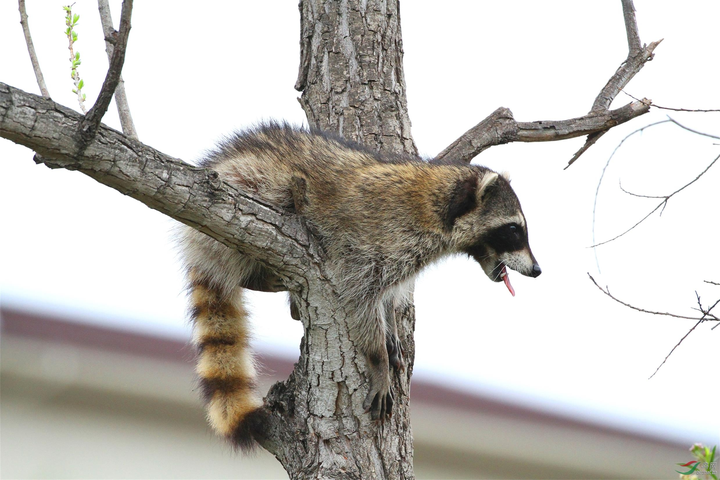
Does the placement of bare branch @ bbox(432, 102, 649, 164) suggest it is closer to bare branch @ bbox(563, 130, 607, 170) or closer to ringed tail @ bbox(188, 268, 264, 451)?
bare branch @ bbox(563, 130, 607, 170)

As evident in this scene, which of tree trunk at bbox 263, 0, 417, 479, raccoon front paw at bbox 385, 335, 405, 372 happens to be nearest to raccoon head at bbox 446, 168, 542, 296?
tree trunk at bbox 263, 0, 417, 479

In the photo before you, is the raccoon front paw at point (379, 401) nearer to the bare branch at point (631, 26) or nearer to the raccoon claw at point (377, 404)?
the raccoon claw at point (377, 404)

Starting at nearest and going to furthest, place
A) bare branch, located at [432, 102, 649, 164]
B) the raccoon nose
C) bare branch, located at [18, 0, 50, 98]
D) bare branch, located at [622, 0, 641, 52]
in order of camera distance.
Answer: bare branch, located at [18, 0, 50, 98] → the raccoon nose → bare branch, located at [622, 0, 641, 52] → bare branch, located at [432, 102, 649, 164]

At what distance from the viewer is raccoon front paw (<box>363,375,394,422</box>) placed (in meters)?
3.23

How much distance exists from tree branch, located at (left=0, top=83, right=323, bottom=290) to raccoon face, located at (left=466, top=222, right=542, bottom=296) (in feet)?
4.01

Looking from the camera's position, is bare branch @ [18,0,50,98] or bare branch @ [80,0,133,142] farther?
bare branch @ [18,0,50,98]

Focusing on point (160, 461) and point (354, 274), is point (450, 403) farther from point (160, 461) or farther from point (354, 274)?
point (354, 274)

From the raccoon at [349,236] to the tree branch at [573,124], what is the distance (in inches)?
6.9

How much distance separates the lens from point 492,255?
4156 millimetres

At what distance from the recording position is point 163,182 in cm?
272

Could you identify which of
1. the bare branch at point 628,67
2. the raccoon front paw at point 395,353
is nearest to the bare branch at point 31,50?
the raccoon front paw at point 395,353

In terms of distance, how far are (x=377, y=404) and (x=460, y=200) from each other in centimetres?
127

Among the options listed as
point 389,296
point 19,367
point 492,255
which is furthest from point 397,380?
point 19,367

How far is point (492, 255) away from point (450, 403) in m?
2.45
